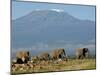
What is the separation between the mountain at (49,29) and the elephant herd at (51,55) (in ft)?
0.31

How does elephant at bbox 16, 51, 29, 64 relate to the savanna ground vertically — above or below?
above

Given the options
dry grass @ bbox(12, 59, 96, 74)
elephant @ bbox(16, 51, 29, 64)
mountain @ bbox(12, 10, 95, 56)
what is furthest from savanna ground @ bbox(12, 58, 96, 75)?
mountain @ bbox(12, 10, 95, 56)

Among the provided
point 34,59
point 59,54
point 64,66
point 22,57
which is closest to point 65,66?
point 64,66

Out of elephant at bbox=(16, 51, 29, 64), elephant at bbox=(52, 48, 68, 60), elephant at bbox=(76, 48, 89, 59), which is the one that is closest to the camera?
elephant at bbox=(16, 51, 29, 64)

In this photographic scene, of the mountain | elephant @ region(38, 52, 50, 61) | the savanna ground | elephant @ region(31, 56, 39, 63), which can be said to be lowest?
the savanna ground

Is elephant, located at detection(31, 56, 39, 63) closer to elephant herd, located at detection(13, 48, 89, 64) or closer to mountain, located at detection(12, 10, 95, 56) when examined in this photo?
elephant herd, located at detection(13, 48, 89, 64)

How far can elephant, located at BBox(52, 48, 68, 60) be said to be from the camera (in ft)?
10.3

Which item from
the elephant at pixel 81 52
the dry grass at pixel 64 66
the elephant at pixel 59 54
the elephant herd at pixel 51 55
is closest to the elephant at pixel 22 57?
the elephant herd at pixel 51 55

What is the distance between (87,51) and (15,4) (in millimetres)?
1176

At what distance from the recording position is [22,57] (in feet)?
9.81

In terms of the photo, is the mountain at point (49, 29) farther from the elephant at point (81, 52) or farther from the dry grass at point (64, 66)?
the dry grass at point (64, 66)

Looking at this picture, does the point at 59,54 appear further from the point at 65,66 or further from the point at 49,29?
the point at 49,29

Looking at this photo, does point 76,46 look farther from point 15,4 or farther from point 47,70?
point 15,4

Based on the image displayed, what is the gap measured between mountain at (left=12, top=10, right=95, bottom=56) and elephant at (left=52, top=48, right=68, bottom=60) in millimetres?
80
